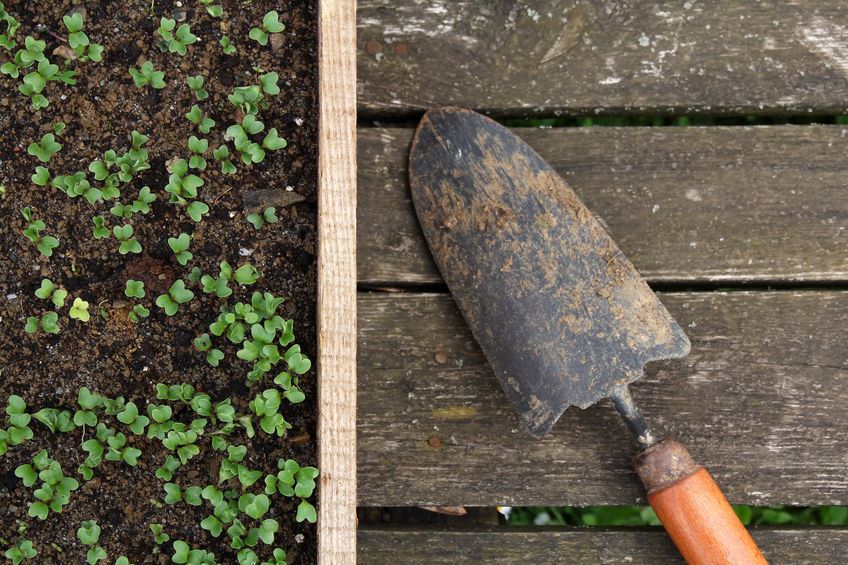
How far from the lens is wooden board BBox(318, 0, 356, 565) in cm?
94

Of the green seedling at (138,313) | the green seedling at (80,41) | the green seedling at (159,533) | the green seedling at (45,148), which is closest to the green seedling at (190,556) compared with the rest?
the green seedling at (159,533)

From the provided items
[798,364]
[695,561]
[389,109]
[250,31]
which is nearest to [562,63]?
[389,109]

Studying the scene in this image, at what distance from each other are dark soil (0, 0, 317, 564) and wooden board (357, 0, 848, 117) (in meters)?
0.24

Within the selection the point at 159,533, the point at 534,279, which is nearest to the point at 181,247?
the point at 159,533

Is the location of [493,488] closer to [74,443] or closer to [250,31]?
[74,443]

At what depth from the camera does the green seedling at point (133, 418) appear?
37.4 inches

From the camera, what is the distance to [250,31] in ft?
3.20

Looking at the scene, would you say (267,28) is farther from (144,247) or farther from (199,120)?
(144,247)

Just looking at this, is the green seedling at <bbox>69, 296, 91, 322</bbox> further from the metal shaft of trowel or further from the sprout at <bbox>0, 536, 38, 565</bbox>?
the metal shaft of trowel

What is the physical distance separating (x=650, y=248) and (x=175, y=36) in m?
0.77

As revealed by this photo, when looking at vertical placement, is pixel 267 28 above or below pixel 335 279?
above

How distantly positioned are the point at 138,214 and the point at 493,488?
0.67 m

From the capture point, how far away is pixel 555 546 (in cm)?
122

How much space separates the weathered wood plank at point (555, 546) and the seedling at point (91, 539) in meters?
0.41
